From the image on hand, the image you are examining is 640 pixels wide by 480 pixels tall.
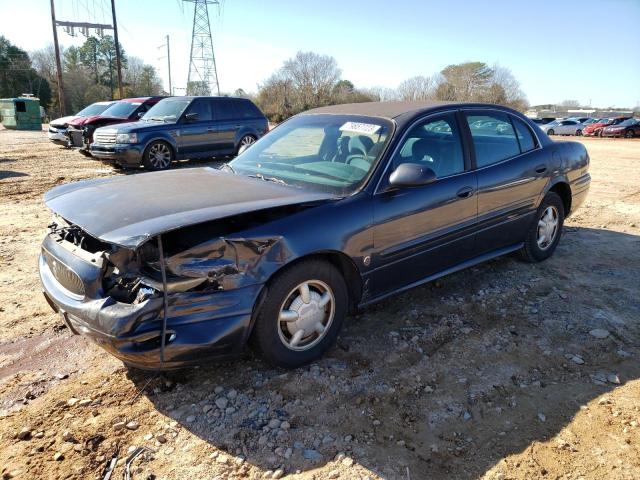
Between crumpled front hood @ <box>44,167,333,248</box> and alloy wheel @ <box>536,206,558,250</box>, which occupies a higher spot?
crumpled front hood @ <box>44,167,333,248</box>

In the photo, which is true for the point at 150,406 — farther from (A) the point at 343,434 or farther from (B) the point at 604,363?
(B) the point at 604,363

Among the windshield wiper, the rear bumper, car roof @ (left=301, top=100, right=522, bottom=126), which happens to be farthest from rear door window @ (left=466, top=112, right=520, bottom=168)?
the rear bumper

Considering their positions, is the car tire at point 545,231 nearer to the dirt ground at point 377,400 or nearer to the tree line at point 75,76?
the dirt ground at point 377,400

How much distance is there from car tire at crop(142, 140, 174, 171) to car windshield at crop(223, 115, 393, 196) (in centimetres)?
706

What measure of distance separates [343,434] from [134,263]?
1.46 m

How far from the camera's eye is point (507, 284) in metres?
4.54

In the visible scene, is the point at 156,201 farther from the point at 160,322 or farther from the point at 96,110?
the point at 96,110

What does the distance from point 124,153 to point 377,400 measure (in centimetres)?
929

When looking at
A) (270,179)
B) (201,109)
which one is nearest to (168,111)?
(201,109)

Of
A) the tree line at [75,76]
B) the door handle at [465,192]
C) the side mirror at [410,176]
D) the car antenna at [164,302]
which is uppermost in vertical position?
Result: the tree line at [75,76]

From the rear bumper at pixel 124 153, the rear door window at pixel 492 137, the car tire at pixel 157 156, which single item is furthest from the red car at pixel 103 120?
the rear door window at pixel 492 137

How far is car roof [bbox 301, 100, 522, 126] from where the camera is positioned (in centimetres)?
374

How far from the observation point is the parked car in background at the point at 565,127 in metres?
37.5

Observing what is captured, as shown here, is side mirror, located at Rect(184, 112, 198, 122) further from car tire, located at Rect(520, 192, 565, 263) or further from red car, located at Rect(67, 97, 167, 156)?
car tire, located at Rect(520, 192, 565, 263)
